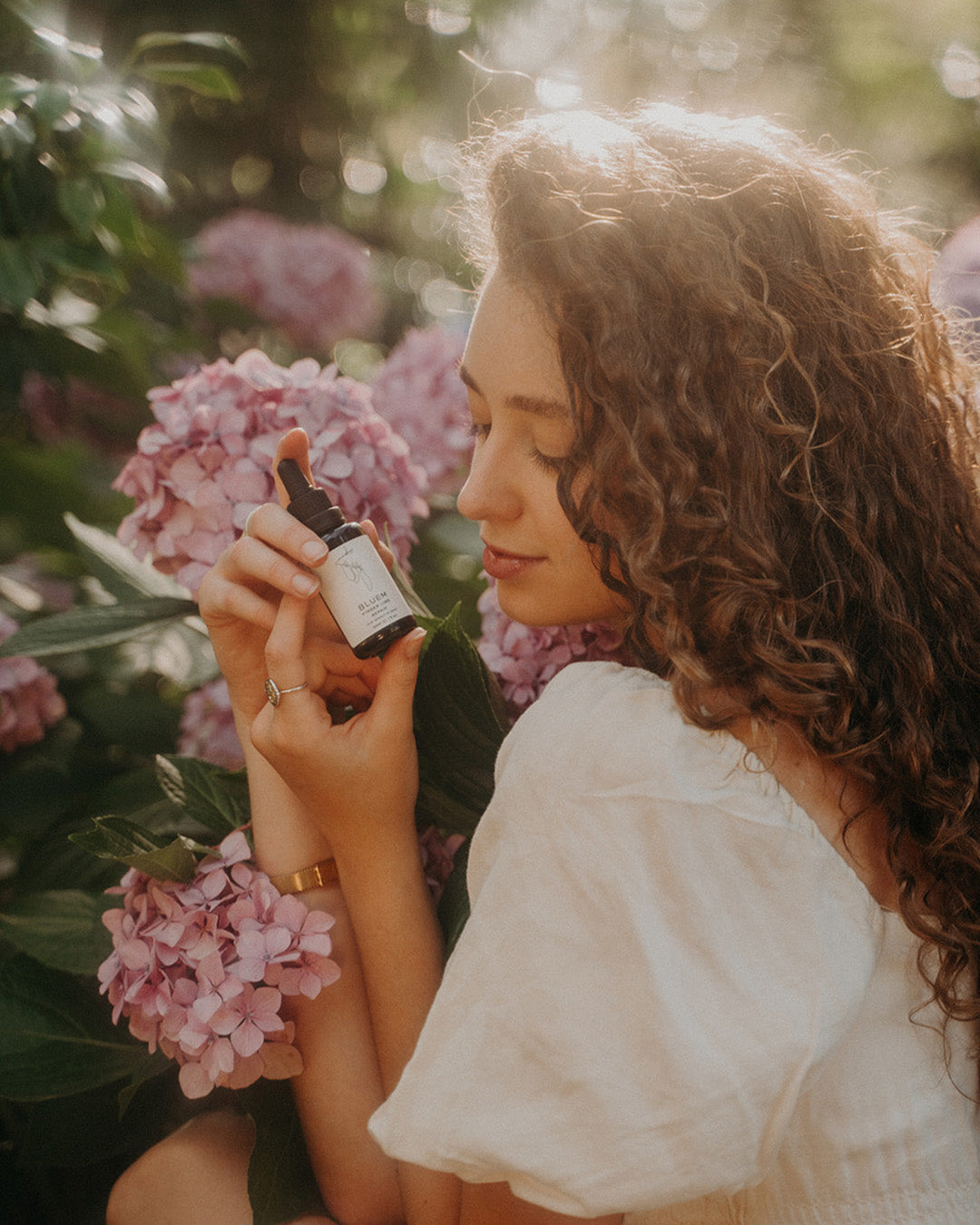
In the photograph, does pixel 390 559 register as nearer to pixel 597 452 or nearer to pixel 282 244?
pixel 597 452

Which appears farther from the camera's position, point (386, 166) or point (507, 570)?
point (386, 166)

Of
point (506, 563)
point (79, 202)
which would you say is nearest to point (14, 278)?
point (79, 202)

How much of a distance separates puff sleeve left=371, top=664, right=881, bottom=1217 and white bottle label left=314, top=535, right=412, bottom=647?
0.24 meters

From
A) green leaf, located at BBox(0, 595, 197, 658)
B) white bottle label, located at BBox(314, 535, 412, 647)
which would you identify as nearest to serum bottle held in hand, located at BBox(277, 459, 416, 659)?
white bottle label, located at BBox(314, 535, 412, 647)

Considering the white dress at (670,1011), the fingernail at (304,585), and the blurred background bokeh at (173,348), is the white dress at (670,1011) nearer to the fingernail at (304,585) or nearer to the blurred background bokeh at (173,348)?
the fingernail at (304,585)

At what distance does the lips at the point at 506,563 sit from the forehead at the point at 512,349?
6.8 inches

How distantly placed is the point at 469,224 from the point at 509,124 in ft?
0.41

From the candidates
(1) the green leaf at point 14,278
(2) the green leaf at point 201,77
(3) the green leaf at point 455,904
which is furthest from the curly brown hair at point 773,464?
(2) the green leaf at point 201,77

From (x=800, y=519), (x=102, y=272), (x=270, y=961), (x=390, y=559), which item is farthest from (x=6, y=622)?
(x=800, y=519)

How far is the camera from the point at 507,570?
103 cm

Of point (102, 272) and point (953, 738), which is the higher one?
point (102, 272)

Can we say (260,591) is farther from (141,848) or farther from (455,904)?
(455,904)

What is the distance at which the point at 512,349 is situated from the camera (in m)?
0.94

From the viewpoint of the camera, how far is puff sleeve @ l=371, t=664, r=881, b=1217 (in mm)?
666
